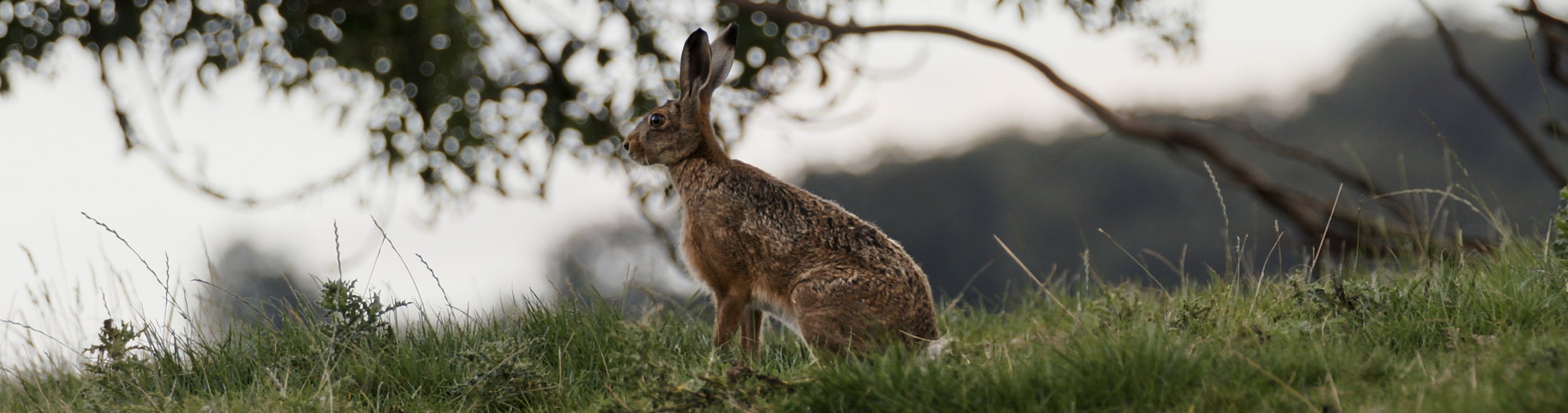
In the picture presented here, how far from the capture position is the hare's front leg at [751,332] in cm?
649

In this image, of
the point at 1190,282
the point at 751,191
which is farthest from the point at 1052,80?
the point at 751,191

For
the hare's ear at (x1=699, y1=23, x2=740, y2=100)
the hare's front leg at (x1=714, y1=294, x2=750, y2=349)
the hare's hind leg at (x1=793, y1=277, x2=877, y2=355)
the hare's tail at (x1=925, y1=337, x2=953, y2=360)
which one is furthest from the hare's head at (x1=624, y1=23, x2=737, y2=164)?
the hare's tail at (x1=925, y1=337, x2=953, y2=360)

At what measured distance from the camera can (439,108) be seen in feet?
32.3

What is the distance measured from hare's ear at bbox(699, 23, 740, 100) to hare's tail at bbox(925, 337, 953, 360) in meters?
1.83

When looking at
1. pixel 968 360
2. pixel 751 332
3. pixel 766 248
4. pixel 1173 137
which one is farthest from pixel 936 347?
pixel 1173 137

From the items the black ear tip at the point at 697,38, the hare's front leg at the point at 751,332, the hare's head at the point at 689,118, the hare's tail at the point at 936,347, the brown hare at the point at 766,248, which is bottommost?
the hare's tail at the point at 936,347

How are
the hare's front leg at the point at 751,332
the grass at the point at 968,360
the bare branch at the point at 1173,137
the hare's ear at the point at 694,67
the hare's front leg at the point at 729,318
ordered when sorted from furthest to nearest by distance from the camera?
1. the bare branch at the point at 1173,137
2. the hare's ear at the point at 694,67
3. the hare's front leg at the point at 751,332
4. the hare's front leg at the point at 729,318
5. the grass at the point at 968,360

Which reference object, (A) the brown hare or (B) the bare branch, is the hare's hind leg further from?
(B) the bare branch

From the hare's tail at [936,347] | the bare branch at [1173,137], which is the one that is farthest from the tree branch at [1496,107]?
the hare's tail at [936,347]

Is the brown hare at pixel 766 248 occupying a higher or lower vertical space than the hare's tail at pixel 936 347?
higher

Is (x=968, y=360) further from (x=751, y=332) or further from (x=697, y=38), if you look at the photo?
(x=697, y=38)

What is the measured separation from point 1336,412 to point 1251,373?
0.41 m

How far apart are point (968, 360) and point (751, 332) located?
1.41 m

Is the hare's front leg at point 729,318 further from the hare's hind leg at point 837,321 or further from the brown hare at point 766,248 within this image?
the hare's hind leg at point 837,321
